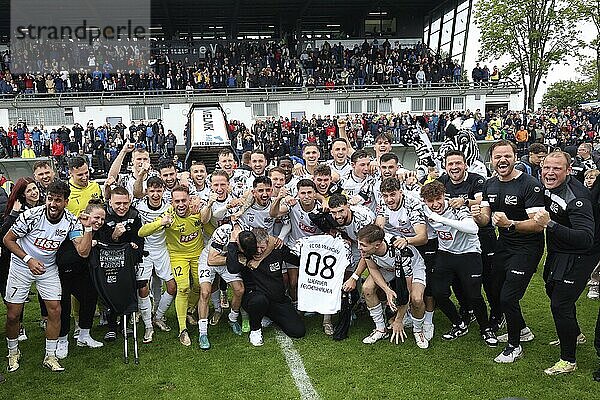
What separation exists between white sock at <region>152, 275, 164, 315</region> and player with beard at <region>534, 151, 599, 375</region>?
4552 millimetres

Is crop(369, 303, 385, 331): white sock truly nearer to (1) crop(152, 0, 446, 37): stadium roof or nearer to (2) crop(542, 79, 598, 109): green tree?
(1) crop(152, 0, 446, 37): stadium roof

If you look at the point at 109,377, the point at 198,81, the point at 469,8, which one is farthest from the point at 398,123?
the point at 109,377

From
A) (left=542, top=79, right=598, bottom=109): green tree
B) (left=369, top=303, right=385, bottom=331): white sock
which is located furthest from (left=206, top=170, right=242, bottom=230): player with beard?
(left=542, top=79, right=598, bottom=109): green tree

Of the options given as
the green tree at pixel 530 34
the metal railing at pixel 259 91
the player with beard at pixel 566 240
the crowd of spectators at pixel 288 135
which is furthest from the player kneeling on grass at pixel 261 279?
the green tree at pixel 530 34

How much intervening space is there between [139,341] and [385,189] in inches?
137

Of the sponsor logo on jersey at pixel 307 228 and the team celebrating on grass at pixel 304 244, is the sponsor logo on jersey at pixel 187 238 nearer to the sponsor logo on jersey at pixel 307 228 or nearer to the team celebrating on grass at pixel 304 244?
the team celebrating on grass at pixel 304 244

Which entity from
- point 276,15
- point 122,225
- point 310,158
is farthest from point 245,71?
point 122,225

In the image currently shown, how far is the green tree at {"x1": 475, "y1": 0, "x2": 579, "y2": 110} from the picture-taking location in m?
36.3

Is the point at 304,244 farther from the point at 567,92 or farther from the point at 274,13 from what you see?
the point at 567,92

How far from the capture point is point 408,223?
→ 6.57 meters

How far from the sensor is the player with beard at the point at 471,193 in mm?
6535

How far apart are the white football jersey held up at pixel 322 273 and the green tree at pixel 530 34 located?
34.0 meters

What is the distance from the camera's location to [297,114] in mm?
34500

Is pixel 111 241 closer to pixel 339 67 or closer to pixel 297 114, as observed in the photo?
pixel 297 114
